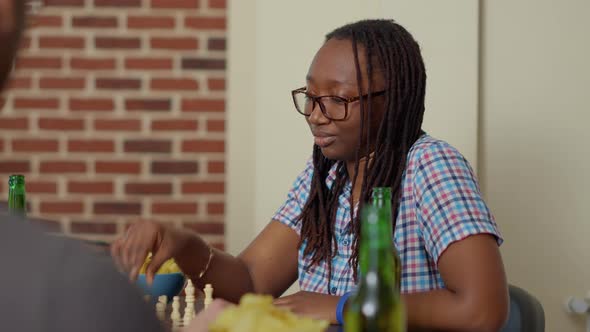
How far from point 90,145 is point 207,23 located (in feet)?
1.78

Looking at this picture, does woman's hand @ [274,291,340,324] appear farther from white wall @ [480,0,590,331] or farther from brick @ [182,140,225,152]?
brick @ [182,140,225,152]

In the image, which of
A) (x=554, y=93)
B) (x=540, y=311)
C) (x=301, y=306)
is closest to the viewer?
(x=301, y=306)

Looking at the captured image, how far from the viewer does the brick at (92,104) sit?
3000 millimetres

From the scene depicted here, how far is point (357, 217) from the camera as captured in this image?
1.97m

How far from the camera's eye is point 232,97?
298cm

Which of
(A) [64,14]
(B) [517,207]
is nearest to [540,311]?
(B) [517,207]

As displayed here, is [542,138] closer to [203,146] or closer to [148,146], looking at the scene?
[203,146]

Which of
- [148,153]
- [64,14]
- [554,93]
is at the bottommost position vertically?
[148,153]

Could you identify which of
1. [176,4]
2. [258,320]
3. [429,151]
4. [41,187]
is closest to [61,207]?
[41,187]

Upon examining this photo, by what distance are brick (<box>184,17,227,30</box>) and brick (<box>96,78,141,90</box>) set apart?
0.82 feet

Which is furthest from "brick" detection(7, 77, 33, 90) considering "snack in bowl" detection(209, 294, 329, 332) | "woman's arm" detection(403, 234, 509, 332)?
"snack in bowl" detection(209, 294, 329, 332)

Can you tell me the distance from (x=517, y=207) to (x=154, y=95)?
1.18 meters

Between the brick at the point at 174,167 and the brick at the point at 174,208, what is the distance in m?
0.10

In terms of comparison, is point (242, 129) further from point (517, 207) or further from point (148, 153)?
point (517, 207)
